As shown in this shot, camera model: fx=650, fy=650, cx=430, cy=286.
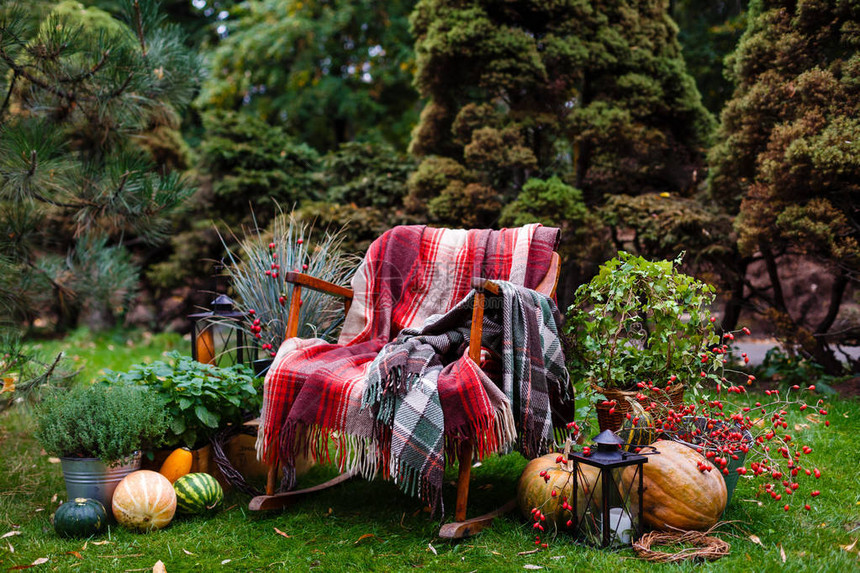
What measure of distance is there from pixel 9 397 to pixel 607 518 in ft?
8.22

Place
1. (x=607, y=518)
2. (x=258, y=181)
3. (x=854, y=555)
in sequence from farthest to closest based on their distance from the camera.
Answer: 1. (x=258, y=181)
2. (x=607, y=518)
3. (x=854, y=555)

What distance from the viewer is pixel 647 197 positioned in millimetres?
4180

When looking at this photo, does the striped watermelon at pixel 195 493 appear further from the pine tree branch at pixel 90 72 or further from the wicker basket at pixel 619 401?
the pine tree branch at pixel 90 72

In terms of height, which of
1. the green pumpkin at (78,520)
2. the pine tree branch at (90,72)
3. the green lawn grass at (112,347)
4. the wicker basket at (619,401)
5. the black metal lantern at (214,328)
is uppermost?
the pine tree branch at (90,72)

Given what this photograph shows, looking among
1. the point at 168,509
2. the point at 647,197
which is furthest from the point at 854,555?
the point at 647,197

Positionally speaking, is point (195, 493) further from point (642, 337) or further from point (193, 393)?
point (642, 337)

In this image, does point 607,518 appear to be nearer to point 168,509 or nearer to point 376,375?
point 376,375

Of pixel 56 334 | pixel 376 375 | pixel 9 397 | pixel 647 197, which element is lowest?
pixel 56 334

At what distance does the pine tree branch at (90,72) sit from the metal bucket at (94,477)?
1.72 metres

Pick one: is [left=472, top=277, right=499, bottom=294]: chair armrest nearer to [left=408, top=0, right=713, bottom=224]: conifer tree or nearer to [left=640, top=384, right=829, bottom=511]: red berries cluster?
[left=640, top=384, right=829, bottom=511]: red berries cluster

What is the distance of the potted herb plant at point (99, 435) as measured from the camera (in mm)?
2252

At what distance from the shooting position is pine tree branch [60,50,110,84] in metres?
2.93

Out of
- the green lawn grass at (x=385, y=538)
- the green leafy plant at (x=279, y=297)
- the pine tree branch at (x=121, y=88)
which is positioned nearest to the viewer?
the green lawn grass at (x=385, y=538)

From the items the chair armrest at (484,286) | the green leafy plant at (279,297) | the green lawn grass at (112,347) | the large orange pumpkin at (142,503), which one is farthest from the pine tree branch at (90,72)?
the green lawn grass at (112,347)
